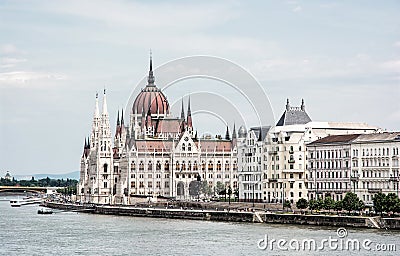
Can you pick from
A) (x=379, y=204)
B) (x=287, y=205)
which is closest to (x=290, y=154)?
(x=287, y=205)

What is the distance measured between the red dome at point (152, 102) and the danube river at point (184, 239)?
84.5 metres

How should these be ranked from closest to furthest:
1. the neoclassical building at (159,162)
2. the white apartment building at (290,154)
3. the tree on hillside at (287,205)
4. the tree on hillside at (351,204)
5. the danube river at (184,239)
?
the danube river at (184,239)
the tree on hillside at (351,204)
the tree on hillside at (287,205)
the white apartment building at (290,154)
the neoclassical building at (159,162)

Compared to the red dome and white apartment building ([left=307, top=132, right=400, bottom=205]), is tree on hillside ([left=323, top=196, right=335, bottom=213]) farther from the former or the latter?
the red dome

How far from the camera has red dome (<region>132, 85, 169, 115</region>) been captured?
195125 millimetres

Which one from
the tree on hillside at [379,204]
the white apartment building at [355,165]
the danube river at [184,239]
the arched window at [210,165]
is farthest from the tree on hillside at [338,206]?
the arched window at [210,165]

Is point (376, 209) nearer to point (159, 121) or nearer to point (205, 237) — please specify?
point (205, 237)

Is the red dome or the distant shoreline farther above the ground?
the red dome

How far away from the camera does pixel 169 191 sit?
172375 millimetres

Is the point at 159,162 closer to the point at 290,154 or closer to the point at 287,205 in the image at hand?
the point at 290,154

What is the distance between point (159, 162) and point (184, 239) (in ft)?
283

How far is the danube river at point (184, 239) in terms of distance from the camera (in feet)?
251

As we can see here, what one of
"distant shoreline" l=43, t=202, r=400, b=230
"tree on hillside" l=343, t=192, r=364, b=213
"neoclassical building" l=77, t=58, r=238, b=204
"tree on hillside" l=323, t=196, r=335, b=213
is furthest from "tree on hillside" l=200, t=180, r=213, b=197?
"tree on hillside" l=343, t=192, r=364, b=213

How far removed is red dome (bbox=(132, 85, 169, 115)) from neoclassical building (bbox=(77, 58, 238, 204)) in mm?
2345

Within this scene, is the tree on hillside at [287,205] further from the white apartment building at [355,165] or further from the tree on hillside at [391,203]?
the tree on hillside at [391,203]
